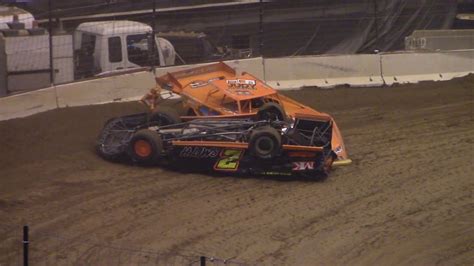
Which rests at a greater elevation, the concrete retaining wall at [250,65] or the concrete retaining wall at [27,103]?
the concrete retaining wall at [250,65]

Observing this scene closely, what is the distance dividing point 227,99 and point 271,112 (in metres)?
0.70

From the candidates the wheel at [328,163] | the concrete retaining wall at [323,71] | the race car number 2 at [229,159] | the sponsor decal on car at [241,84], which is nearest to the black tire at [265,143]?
the race car number 2 at [229,159]

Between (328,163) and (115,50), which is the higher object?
(115,50)

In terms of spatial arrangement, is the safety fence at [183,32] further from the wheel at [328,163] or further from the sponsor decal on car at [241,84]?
the wheel at [328,163]

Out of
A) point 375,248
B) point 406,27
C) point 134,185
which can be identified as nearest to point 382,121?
point 134,185

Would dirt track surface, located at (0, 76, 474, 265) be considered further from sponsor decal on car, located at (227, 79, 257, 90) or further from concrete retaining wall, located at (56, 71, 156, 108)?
sponsor decal on car, located at (227, 79, 257, 90)

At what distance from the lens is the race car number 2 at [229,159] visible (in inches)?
491

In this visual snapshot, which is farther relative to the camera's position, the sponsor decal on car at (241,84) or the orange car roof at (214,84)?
the sponsor decal on car at (241,84)

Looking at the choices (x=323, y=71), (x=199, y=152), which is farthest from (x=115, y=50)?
(x=199, y=152)

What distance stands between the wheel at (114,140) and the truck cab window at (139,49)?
4.86 meters

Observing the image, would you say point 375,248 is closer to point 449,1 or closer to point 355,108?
point 355,108

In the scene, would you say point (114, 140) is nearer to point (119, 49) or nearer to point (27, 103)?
point (27, 103)

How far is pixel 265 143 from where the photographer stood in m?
12.2

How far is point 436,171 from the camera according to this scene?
12719 millimetres
